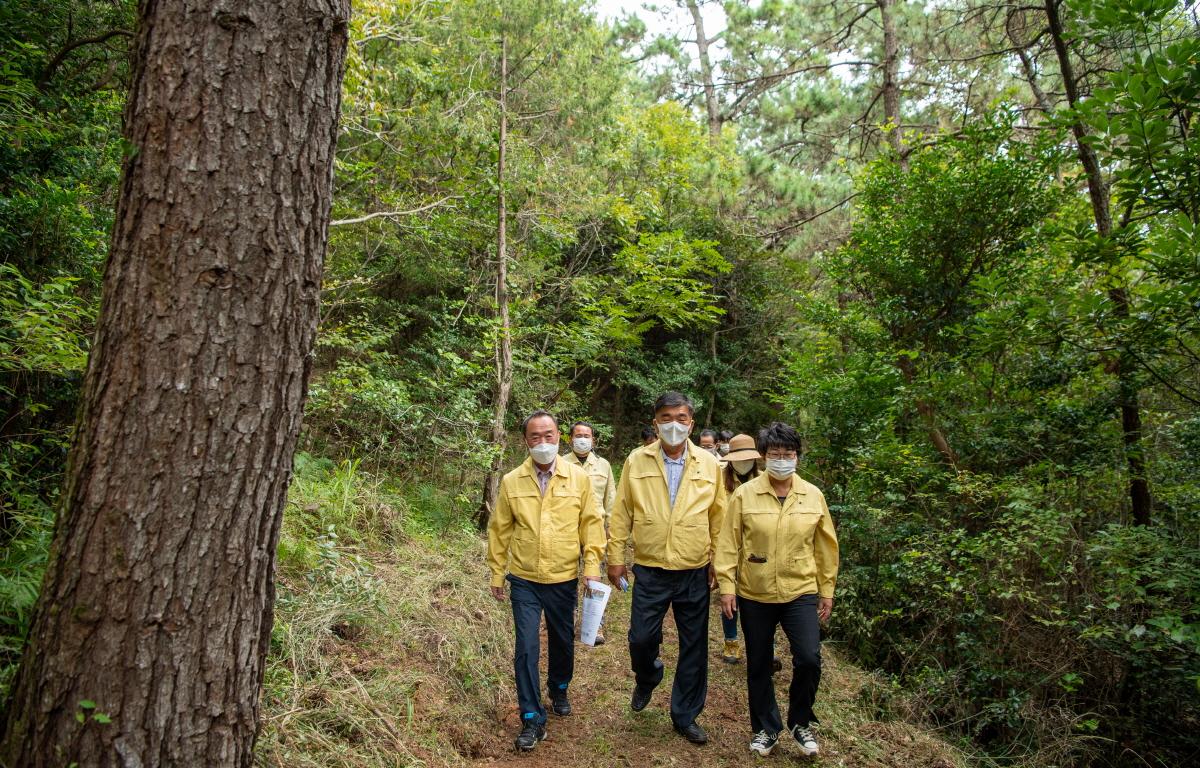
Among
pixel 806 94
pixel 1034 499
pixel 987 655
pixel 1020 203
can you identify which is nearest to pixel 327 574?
pixel 987 655

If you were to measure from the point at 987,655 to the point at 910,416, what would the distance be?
3085 mm

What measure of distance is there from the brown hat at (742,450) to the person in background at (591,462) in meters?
1.24

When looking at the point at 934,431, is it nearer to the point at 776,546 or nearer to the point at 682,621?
the point at 776,546

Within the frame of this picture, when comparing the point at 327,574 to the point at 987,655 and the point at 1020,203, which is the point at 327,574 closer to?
the point at 987,655

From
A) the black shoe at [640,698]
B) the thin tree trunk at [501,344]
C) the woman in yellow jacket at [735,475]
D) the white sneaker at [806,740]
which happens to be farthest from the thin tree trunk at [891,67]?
the black shoe at [640,698]

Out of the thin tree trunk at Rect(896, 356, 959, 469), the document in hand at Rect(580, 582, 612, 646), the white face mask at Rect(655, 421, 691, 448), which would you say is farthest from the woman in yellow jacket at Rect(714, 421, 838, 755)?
the thin tree trunk at Rect(896, 356, 959, 469)

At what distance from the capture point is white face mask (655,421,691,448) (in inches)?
171

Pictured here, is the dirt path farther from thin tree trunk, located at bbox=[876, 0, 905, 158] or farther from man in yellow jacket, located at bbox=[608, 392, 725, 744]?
thin tree trunk, located at bbox=[876, 0, 905, 158]

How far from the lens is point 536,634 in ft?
13.2

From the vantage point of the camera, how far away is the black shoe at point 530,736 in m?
3.91

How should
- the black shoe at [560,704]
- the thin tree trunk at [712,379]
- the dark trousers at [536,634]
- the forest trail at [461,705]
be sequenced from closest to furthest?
1. the forest trail at [461,705]
2. the dark trousers at [536,634]
3. the black shoe at [560,704]
4. the thin tree trunk at [712,379]

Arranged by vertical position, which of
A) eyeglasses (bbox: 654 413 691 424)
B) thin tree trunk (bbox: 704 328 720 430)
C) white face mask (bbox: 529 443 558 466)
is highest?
thin tree trunk (bbox: 704 328 720 430)

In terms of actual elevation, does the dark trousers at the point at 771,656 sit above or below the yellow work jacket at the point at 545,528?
below

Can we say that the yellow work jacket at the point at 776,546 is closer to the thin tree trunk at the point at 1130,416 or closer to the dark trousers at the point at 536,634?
the dark trousers at the point at 536,634
